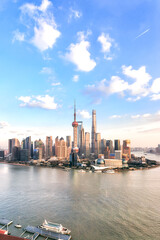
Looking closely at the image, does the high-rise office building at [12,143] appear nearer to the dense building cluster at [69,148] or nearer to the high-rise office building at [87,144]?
the dense building cluster at [69,148]

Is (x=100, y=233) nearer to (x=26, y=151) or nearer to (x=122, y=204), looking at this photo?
(x=122, y=204)

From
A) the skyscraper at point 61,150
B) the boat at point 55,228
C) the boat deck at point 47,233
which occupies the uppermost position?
the boat at point 55,228

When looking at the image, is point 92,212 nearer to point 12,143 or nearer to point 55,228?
point 55,228

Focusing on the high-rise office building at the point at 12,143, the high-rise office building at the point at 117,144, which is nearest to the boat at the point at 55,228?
the high-rise office building at the point at 117,144

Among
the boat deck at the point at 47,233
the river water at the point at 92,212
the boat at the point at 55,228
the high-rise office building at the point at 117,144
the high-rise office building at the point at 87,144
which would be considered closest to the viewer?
the boat deck at the point at 47,233

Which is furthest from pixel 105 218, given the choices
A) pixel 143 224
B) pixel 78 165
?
pixel 78 165

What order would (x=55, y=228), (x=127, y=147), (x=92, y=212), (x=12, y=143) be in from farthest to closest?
1. (x=12, y=143)
2. (x=127, y=147)
3. (x=92, y=212)
4. (x=55, y=228)

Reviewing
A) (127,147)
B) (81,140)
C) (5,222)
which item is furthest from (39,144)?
(5,222)

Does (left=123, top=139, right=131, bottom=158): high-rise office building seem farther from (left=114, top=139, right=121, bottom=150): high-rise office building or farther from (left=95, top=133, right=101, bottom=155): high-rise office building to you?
(left=95, top=133, right=101, bottom=155): high-rise office building

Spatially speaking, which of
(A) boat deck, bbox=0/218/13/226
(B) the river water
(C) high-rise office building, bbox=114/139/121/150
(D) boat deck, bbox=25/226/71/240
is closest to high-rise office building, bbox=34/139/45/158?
(C) high-rise office building, bbox=114/139/121/150

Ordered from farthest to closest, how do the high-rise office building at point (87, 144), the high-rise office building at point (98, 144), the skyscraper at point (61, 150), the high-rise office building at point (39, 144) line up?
the high-rise office building at point (98, 144) → the high-rise office building at point (87, 144) → the high-rise office building at point (39, 144) → the skyscraper at point (61, 150)

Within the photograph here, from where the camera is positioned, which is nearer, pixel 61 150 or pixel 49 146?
pixel 61 150
